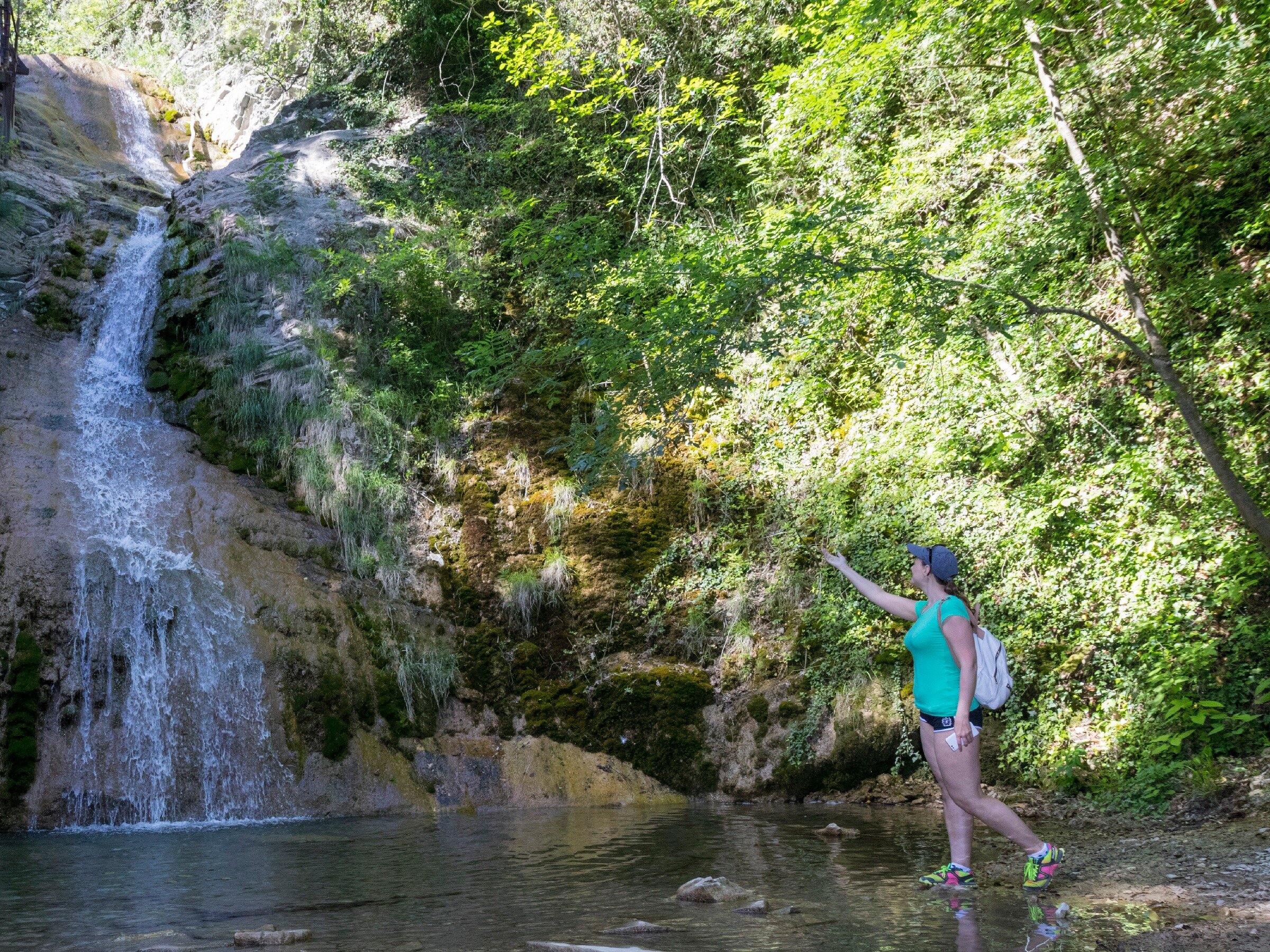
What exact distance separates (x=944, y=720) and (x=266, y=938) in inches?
120

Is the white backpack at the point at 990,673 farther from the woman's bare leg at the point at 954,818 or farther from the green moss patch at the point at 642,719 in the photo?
the green moss patch at the point at 642,719

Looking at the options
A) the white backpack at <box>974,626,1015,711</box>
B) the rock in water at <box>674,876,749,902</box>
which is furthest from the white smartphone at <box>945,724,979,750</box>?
the rock in water at <box>674,876,749,902</box>

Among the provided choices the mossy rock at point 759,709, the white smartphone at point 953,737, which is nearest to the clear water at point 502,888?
the white smartphone at point 953,737

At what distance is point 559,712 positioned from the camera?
31.1 feet

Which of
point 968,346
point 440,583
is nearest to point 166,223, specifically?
point 440,583

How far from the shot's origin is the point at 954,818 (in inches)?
162

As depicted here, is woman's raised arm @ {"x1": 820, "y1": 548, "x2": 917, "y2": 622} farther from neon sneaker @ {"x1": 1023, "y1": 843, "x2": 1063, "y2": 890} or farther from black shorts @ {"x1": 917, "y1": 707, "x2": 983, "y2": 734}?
neon sneaker @ {"x1": 1023, "y1": 843, "x2": 1063, "y2": 890}

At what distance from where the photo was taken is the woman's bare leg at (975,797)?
3.89m

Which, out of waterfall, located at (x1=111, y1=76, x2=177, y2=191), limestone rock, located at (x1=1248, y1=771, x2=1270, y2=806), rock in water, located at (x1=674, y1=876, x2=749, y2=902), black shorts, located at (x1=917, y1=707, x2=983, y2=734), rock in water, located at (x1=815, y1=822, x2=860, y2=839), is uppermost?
waterfall, located at (x1=111, y1=76, x2=177, y2=191)

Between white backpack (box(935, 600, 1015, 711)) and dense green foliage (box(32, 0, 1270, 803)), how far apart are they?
8.79 ft

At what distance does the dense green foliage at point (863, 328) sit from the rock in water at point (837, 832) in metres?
1.96

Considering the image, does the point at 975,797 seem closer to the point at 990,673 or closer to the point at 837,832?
the point at 990,673

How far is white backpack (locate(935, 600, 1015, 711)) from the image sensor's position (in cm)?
400

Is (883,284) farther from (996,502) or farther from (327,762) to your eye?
(327,762)
